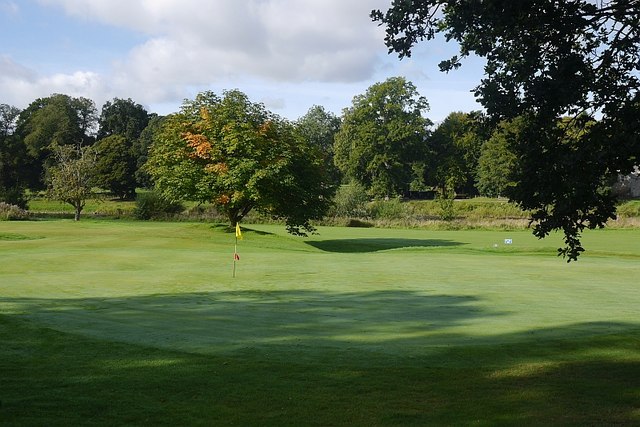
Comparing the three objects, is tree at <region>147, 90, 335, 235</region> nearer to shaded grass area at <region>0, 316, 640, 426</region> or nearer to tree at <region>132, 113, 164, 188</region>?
shaded grass area at <region>0, 316, 640, 426</region>

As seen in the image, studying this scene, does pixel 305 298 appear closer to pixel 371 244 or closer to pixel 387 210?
pixel 371 244

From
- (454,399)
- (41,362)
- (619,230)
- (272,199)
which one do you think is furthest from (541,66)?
(619,230)

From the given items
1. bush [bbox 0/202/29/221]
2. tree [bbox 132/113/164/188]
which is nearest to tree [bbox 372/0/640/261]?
bush [bbox 0/202/29/221]

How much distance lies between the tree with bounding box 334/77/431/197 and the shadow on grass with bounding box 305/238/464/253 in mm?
52760

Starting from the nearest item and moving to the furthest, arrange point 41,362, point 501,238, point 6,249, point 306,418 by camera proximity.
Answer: point 306,418
point 41,362
point 6,249
point 501,238

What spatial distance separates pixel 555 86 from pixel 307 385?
517 cm

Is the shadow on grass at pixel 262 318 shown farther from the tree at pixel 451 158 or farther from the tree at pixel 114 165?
the tree at pixel 451 158

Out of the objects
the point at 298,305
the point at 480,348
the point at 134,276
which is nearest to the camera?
the point at 480,348

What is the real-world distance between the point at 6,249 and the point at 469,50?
2299 centimetres

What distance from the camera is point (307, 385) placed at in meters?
7.92

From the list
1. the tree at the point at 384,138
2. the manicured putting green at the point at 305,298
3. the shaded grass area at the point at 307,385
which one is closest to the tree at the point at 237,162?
the manicured putting green at the point at 305,298

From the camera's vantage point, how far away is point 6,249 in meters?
27.1

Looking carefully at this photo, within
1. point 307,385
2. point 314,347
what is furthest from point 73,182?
point 307,385

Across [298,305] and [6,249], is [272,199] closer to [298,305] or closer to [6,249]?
[6,249]
